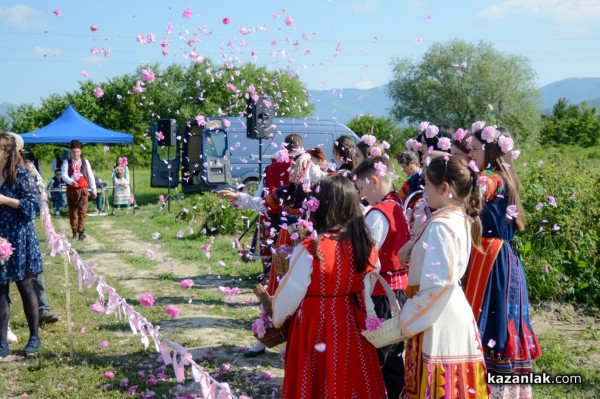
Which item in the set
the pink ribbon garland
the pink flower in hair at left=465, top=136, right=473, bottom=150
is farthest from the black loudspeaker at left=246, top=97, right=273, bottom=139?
the pink flower in hair at left=465, top=136, right=473, bottom=150

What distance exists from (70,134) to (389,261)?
15483mm

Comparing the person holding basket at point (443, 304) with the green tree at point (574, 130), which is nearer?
the person holding basket at point (443, 304)

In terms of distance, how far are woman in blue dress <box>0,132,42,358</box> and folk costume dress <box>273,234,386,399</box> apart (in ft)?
9.45

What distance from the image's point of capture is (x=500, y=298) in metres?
3.42

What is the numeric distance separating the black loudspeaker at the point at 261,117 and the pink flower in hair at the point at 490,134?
6.55m

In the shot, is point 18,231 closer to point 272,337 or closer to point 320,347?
point 272,337

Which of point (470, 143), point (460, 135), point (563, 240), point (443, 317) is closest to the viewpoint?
point (443, 317)

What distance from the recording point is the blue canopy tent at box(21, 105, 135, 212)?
17.0 meters

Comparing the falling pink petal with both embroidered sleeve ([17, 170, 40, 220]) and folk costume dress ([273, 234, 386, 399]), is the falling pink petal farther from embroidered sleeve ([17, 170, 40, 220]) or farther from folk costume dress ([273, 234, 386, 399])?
embroidered sleeve ([17, 170, 40, 220])

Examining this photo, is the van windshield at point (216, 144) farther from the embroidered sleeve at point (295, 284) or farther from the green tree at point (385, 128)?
the embroidered sleeve at point (295, 284)

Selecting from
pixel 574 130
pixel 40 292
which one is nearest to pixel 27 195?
pixel 40 292

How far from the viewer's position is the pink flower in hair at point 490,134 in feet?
11.6


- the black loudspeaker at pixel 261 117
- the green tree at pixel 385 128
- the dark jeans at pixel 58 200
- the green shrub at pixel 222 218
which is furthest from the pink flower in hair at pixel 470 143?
the green tree at pixel 385 128

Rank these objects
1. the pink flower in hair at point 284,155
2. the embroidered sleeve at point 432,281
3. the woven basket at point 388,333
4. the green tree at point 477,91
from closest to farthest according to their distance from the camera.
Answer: the embroidered sleeve at point 432,281, the woven basket at point 388,333, the pink flower in hair at point 284,155, the green tree at point 477,91
